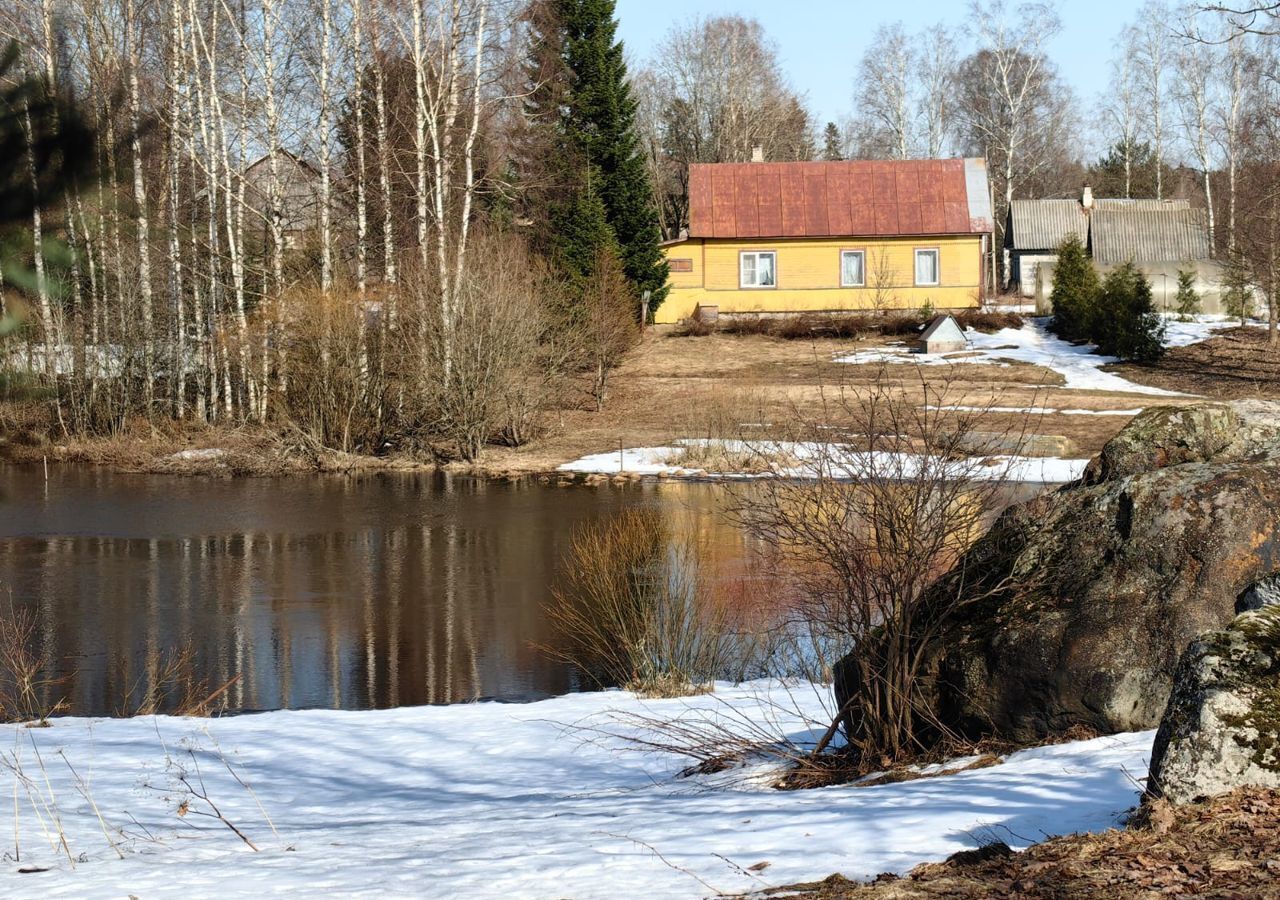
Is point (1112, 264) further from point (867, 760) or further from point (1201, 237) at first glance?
point (867, 760)

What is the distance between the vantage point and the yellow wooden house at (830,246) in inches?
1671

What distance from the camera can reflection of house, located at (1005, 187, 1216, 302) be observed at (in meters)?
47.6

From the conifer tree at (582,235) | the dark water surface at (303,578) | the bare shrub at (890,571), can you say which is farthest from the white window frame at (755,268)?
the bare shrub at (890,571)

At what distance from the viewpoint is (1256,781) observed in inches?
168

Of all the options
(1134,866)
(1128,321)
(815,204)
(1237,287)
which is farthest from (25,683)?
(815,204)

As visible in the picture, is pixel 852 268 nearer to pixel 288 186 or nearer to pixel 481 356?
pixel 288 186

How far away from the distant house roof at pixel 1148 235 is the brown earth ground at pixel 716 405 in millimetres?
12975

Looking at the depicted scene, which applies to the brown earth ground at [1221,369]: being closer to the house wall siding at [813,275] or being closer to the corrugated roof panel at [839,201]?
the house wall siding at [813,275]

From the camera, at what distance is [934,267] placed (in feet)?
140

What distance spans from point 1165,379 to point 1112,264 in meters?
19.8

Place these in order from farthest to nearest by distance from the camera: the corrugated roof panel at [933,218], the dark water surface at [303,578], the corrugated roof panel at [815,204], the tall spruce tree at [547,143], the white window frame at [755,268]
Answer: the white window frame at [755,268], the corrugated roof panel at [815,204], the corrugated roof panel at [933,218], the tall spruce tree at [547,143], the dark water surface at [303,578]

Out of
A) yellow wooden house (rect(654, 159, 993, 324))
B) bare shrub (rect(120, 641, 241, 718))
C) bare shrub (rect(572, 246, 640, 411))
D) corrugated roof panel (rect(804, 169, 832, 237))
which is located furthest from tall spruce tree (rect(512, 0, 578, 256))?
bare shrub (rect(120, 641, 241, 718))

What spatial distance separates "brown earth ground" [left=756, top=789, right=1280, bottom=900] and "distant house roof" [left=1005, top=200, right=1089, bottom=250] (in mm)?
54421

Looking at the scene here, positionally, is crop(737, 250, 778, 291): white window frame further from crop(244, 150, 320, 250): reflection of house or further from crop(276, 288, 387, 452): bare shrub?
crop(276, 288, 387, 452): bare shrub
